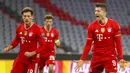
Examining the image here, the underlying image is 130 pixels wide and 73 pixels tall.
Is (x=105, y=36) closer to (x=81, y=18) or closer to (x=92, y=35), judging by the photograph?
(x=92, y=35)

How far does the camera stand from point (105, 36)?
7566 millimetres

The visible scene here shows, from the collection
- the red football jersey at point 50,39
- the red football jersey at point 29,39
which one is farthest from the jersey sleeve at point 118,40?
the red football jersey at point 50,39

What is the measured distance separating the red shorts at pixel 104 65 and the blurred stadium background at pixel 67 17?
22.7 feet

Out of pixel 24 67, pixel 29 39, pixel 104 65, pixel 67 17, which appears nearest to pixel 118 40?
pixel 104 65

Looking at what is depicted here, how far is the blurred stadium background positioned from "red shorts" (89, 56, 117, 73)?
272 inches

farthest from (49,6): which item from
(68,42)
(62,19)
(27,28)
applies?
(27,28)

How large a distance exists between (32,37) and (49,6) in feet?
31.0

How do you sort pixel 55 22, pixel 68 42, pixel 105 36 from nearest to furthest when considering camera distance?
pixel 105 36, pixel 68 42, pixel 55 22

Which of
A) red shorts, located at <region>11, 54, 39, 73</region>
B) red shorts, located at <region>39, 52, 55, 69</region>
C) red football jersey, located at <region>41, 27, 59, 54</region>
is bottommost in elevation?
red shorts, located at <region>39, 52, 55, 69</region>

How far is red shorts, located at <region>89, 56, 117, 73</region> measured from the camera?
24.8 feet

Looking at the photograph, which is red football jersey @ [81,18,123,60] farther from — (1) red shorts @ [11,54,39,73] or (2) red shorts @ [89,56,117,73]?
(1) red shorts @ [11,54,39,73]

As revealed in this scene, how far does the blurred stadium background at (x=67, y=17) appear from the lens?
1535cm

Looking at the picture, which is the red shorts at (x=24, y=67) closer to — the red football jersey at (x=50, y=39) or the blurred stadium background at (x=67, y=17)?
the red football jersey at (x=50, y=39)

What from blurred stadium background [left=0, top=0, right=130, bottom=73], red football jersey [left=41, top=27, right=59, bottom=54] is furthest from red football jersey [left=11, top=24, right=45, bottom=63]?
blurred stadium background [left=0, top=0, right=130, bottom=73]
